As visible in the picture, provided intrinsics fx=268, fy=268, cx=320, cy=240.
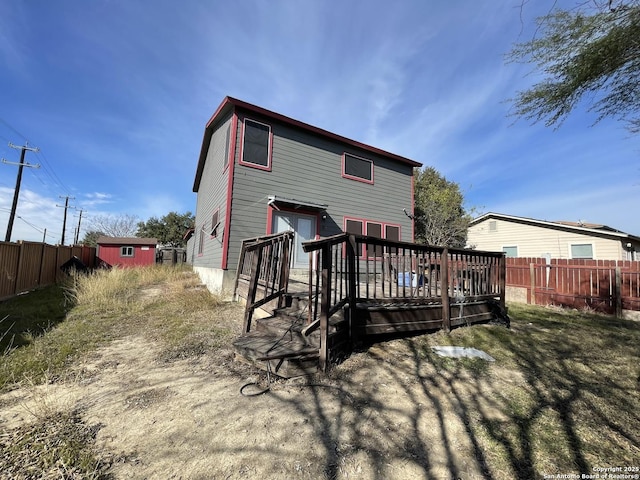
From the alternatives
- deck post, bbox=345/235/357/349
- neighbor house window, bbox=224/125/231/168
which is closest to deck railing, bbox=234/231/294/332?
deck post, bbox=345/235/357/349

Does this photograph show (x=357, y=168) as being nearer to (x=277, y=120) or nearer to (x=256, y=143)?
(x=277, y=120)

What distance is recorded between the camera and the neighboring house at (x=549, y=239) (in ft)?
42.7

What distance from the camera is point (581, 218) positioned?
20.2 metres

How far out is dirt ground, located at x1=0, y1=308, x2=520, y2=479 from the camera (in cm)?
167

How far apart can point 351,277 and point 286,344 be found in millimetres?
1124

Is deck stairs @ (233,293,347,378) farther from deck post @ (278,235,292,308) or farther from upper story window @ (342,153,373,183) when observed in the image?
upper story window @ (342,153,373,183)

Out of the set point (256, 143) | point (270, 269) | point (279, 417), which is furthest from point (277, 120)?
point (279, 417)

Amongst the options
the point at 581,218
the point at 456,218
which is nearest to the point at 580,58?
the point at 456,218

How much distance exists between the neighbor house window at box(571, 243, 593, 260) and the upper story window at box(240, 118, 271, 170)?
16.0 meters

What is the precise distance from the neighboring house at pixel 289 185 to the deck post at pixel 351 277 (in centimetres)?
513

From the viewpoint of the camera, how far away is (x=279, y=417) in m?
2.18

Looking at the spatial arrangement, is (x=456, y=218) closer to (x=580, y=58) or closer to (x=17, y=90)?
(x=580, y=58)

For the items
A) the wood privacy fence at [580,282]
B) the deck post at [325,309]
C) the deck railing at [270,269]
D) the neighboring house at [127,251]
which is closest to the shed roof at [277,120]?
the deck railing at [270,269]

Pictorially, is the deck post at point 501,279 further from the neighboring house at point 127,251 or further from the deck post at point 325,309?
the neighboring house at point 127,251
